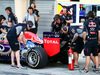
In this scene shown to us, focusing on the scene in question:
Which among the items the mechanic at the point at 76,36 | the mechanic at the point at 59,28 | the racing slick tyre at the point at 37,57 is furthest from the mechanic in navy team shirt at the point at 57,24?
the racing slick tyre at the point at 37,57

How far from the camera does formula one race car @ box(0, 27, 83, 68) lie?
7.68m

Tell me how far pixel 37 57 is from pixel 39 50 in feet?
0.66

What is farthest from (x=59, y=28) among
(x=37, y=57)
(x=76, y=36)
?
(x=37, y=57)

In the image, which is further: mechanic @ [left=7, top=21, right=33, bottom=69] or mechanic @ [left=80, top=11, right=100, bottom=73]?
mechanic @ [left=7, top=21, right=33, bottom=69]

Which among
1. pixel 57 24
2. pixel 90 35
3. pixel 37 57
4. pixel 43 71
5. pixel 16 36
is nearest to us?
pixel 90 35

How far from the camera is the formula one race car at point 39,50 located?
25.2 ft

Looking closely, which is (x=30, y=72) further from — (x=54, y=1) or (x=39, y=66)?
(x=54, y=1)

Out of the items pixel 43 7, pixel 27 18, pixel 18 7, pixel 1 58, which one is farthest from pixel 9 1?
pixel 1 58

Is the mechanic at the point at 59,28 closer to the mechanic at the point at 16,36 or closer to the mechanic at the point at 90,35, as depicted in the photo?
the mechanic at the point at 90,35

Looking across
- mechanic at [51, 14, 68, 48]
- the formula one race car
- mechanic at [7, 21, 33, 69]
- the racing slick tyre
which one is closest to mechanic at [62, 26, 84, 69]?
mechanic at [51, 14, 68, 48]

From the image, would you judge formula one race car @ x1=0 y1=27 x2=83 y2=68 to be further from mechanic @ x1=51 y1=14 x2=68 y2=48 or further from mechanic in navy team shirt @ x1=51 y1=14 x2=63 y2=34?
mechanic in navy team shirt @ x1=51 y1=14 x2=63 y2=34

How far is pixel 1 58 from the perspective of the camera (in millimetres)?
8469

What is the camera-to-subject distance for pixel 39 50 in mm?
7680

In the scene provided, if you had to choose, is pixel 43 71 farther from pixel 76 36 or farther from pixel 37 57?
pixel 76 36
